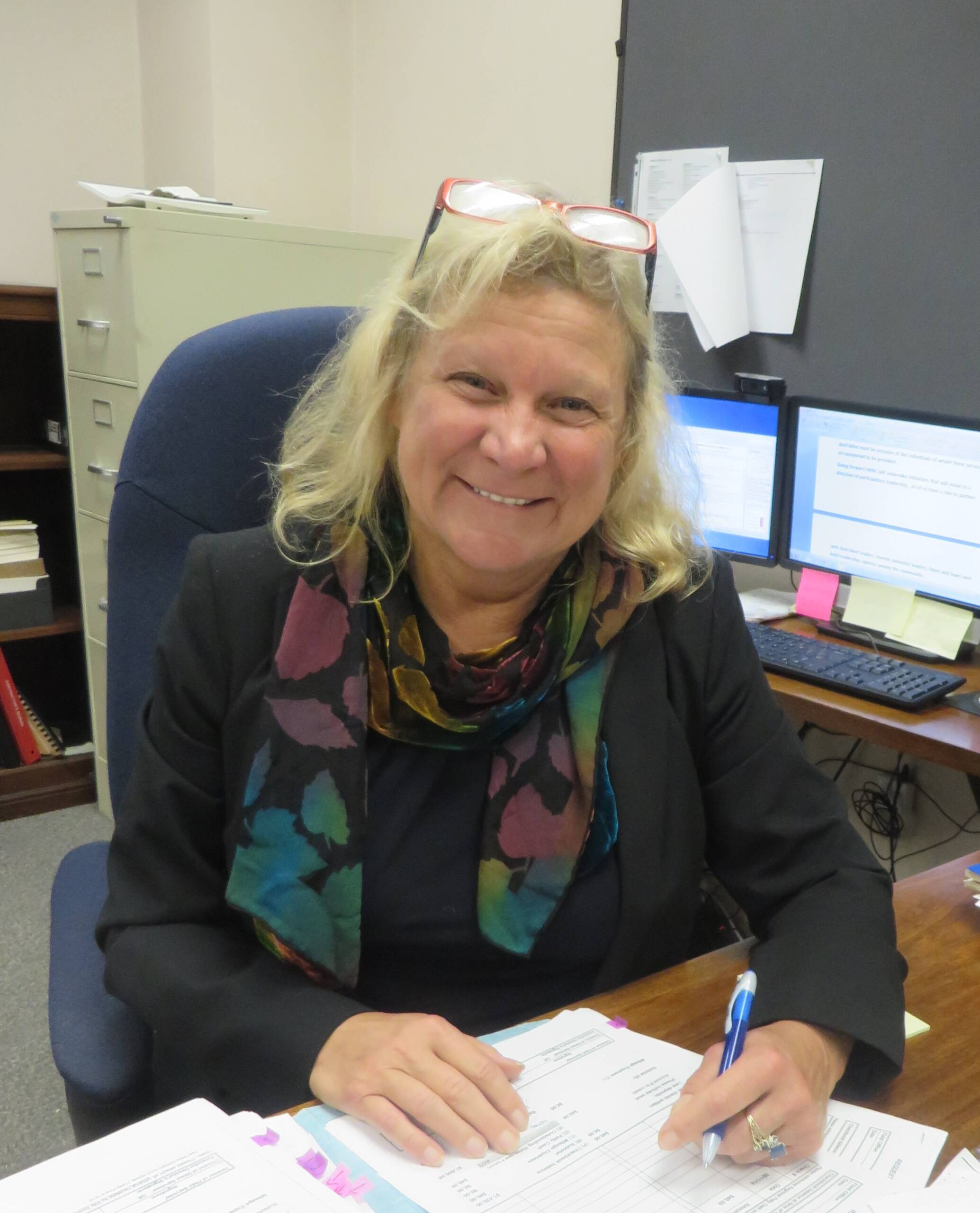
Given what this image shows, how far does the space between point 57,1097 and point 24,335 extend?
1959 mm

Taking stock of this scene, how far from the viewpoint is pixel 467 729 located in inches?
38.3

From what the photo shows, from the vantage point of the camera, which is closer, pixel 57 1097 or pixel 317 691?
pixel 317 691

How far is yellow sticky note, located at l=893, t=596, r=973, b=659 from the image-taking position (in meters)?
1.77

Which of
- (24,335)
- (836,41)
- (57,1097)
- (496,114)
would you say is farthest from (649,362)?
(24,335)

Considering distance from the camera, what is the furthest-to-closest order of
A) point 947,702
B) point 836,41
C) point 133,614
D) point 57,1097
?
point 836,41 → point 57,1097 → point 947,702 → point 133,614

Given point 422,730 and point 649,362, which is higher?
point 649,362

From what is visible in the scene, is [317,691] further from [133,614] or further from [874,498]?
[874,498]

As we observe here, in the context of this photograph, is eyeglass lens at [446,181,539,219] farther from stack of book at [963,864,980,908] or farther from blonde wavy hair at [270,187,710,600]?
stack of book at [963,864,980,908]

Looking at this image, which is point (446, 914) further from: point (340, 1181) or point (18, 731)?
point (18, 731)

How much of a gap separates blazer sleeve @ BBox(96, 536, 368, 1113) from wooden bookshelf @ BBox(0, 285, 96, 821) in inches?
76.1

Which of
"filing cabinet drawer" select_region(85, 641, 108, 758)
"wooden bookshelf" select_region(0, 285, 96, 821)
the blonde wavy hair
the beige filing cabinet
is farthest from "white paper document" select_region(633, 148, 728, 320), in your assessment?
"filing cabinet drawer" select_region(85, 641, 108, 758)

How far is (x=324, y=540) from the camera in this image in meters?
1.03

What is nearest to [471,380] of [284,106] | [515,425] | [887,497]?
[515,425]

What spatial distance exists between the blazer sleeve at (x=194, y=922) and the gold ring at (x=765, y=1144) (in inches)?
12.3
